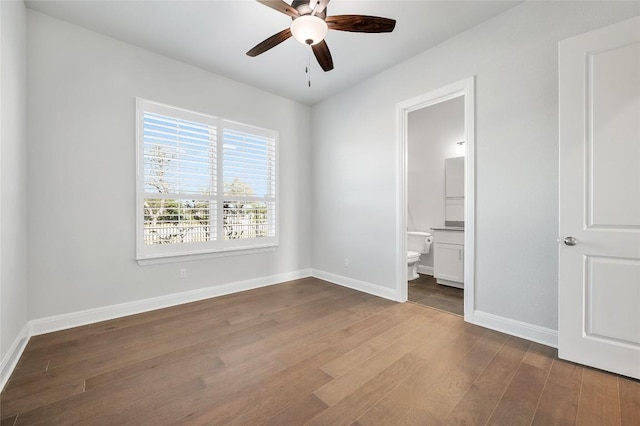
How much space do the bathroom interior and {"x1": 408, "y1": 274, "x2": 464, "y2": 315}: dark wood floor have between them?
0.01 m

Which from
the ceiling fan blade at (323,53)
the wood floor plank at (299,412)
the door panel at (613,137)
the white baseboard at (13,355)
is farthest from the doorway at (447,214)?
the white baseboard at (13,355)

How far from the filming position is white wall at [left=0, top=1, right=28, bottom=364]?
1.87m

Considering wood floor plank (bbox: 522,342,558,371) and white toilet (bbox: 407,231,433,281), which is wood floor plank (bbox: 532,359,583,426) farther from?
white toilet (bbox: 407,231,433,281)

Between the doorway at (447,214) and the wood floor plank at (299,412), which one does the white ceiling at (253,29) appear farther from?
the wood floor plank at (299,412)

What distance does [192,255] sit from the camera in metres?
3.43

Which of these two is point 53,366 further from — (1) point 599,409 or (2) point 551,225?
(2) point 551,225

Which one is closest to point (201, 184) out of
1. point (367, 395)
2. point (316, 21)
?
point (316, 21)

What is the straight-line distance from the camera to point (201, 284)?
11.5 feet

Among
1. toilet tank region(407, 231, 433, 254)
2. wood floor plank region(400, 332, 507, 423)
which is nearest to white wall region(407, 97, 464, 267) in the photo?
toilet tank region(407, 231, 433, 254)

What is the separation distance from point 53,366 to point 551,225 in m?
4.03

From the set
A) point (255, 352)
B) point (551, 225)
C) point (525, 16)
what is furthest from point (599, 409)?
point (525, 16)

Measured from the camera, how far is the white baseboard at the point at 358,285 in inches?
138

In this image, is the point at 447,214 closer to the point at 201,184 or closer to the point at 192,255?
the point at 201,184

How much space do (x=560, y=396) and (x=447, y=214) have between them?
333cm
